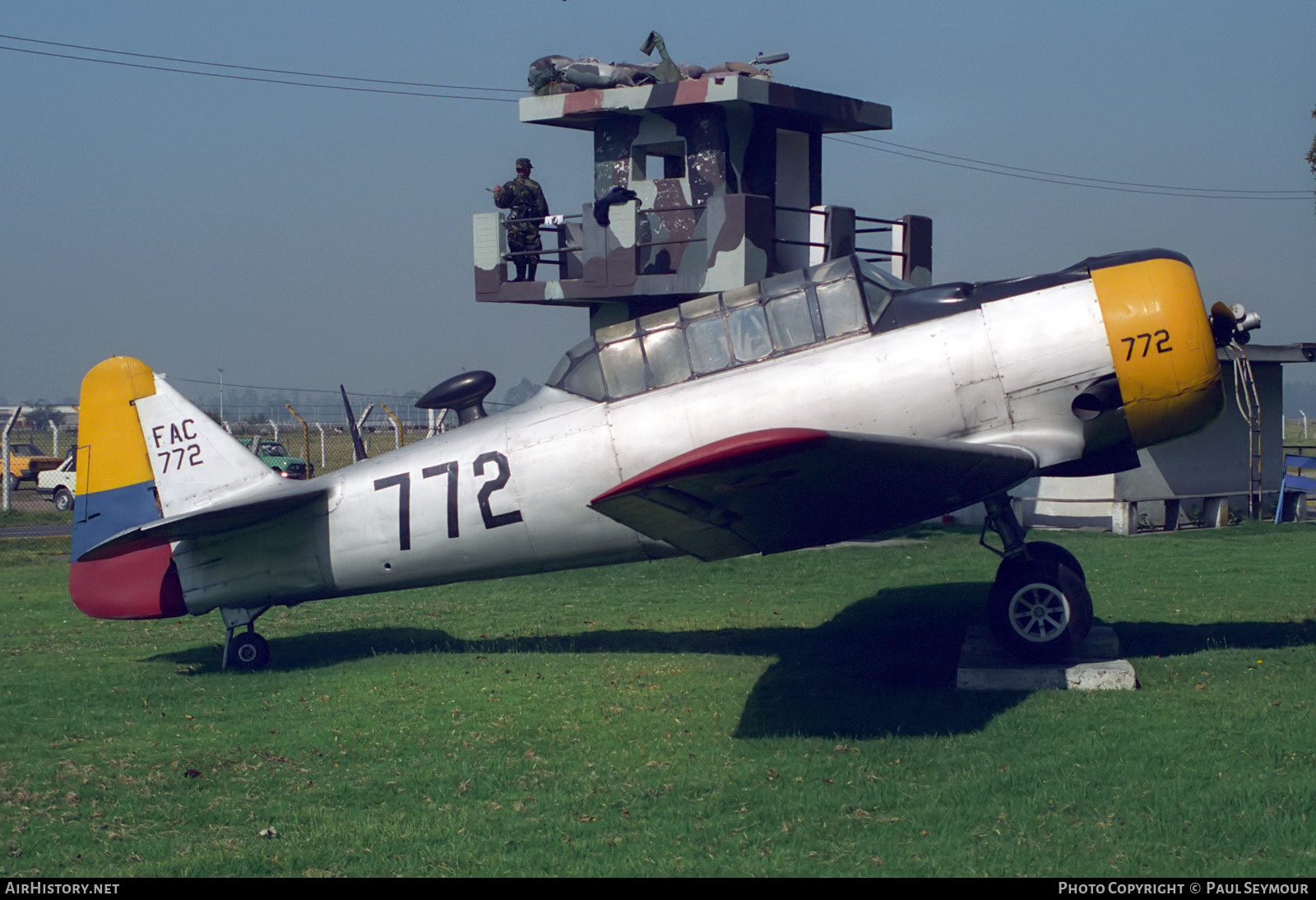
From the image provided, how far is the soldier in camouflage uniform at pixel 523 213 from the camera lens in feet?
53.2

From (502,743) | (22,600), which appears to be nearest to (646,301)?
(22,600)

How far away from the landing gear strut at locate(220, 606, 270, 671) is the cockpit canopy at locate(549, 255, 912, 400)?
130 inches

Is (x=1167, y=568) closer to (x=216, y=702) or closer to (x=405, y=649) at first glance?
(x=405, y=649)

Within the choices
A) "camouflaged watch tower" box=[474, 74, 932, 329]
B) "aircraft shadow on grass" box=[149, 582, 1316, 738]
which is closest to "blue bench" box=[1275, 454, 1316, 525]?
"camouflaged watch tower" box=[474, 74, 932, 329]

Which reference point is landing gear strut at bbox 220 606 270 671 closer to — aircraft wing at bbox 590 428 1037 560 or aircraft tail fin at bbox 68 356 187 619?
aircraft tail fin at bbox 68 356 187 619

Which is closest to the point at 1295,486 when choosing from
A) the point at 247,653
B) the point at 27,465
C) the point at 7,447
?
the point at 247,653

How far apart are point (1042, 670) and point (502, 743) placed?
12.0 ft

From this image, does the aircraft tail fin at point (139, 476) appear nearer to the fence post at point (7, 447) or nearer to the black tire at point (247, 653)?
the black tire at point (247, 653)

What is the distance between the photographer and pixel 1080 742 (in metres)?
6.38

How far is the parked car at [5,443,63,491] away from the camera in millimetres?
31500

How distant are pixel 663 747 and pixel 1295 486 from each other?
14.5 meters

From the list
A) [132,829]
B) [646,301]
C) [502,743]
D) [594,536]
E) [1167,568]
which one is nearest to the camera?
[132,829]

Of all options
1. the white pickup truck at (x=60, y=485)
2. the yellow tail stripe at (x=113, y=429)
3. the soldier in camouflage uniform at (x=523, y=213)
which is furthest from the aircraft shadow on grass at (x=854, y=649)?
the white pickup truck at (x=60, y=485)

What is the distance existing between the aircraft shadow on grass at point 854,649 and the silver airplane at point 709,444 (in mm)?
807
